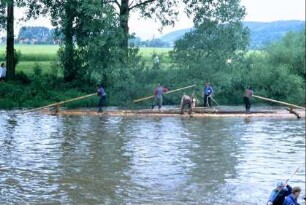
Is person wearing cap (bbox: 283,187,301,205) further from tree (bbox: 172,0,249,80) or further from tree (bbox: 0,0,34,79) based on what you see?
tree (bbox: 172,0,249,80)

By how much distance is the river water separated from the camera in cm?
1591

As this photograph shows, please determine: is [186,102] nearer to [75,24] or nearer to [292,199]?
[75,24]

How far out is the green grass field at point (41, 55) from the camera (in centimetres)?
4166

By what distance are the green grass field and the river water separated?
11953mm

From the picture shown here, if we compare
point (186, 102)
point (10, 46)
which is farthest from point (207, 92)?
point (10, 46)

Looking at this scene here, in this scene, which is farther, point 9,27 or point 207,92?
point 9,27

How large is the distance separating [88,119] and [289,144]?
420 inches

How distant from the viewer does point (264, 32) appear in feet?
150

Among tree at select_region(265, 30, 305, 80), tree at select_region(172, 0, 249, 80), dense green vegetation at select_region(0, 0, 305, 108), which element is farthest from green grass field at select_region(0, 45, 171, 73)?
tree at select_region(265, 30, 305, 80)

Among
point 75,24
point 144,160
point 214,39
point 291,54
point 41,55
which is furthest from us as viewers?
point 41,55

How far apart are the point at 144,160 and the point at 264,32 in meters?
27.6

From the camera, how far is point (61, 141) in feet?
77.4

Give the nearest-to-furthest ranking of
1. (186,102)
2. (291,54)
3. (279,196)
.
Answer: (279,196)
(186,102)
(291,54)

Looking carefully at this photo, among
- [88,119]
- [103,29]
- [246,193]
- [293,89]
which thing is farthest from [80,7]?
[246,193]
